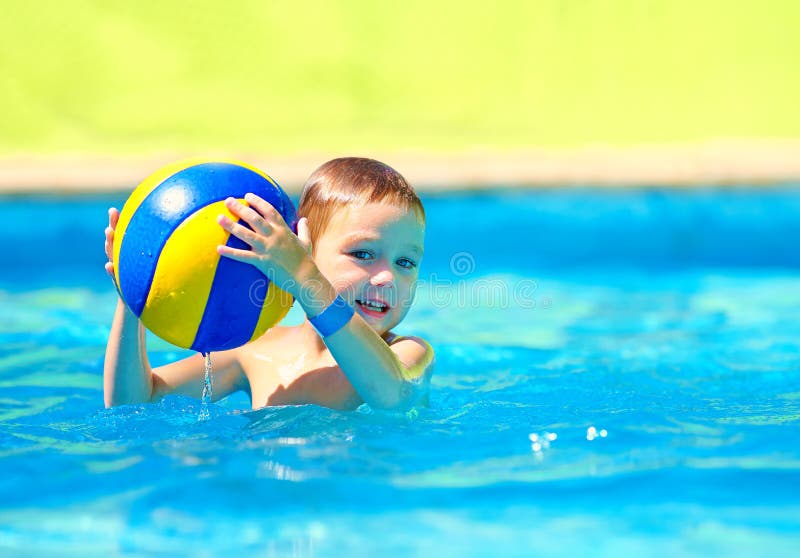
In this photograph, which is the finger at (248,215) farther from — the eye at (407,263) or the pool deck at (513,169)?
the pool deck at (513,169)

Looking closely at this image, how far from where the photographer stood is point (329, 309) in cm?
270

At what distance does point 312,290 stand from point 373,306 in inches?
18.7

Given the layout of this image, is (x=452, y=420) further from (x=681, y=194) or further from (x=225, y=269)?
(x=681, y=194)

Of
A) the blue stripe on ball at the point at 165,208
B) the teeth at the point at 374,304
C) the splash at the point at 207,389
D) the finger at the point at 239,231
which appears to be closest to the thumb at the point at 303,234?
the blue stripe on ball at the point at 165,208

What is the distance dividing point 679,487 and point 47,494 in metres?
1.51

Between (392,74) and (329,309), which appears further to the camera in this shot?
(392,74)

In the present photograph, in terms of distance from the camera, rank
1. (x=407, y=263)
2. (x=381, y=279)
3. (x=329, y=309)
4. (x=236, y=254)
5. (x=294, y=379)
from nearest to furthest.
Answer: (x=236, y=254) → (x=329, y=309) → (x=381, y=279) → (x=407, y=263) → (x=294, y=379)

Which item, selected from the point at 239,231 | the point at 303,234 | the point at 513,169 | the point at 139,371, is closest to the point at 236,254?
the point at 239,231

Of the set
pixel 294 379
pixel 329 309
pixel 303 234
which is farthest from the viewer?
pixel 294 379

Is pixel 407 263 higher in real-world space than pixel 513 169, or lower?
lower

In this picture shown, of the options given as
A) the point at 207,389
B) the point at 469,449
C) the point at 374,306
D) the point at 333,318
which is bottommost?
the point at 469,449

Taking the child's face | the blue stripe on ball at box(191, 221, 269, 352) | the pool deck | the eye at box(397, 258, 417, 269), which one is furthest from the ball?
the pool deck

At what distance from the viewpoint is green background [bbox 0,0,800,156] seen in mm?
9383

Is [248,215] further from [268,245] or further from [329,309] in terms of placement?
[329,309]
